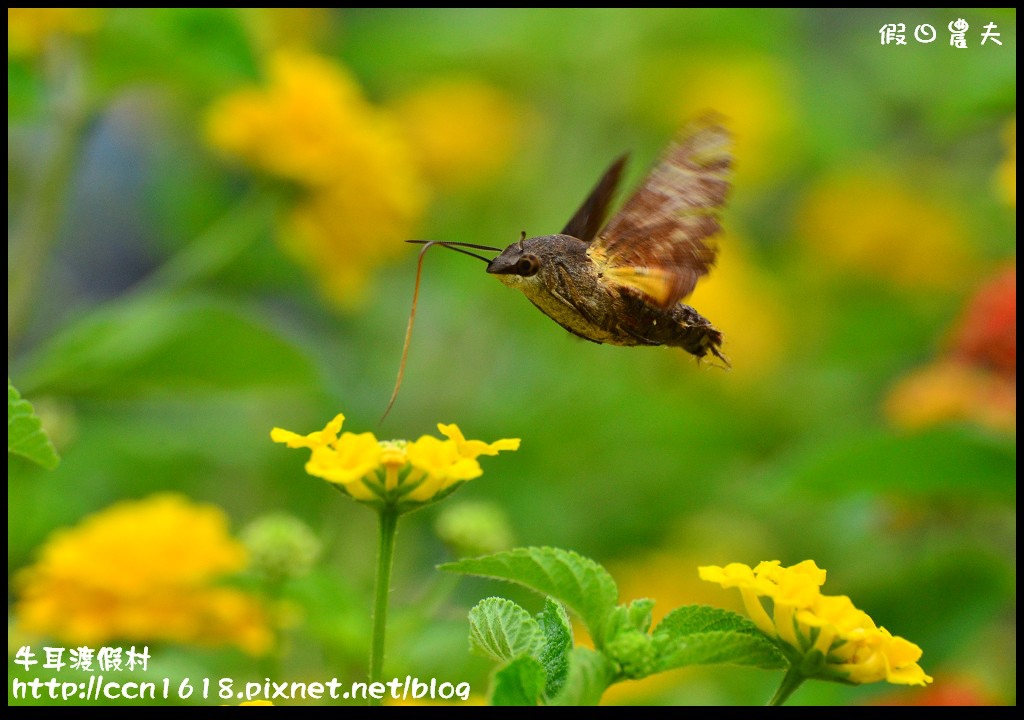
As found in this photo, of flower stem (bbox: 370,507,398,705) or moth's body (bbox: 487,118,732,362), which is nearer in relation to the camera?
flower stem (bbox: 370,507,398,705)

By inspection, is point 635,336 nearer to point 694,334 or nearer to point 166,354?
point 694,334

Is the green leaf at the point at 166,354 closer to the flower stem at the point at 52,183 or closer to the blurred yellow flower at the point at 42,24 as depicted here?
the flower stem at the point at 52,183

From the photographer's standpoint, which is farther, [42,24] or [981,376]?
[981,376]

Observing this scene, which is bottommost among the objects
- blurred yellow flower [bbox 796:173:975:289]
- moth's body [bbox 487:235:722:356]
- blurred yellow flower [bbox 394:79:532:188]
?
moth's body [bbox 487:235:722:356]

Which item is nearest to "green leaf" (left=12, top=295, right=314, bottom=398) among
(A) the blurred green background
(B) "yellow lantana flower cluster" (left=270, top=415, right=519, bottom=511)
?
(A) the blurred green background

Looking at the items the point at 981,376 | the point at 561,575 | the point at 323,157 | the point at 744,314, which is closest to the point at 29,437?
the point at 561,575

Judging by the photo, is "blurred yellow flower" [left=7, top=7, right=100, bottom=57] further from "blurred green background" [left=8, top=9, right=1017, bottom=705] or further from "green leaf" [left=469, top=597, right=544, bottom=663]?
"green leaf" [left=469, top=597, right=544, bottom=663]

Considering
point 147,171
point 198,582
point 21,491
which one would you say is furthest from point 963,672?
point 147,171

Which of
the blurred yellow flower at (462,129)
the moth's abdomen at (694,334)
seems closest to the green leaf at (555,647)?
the moth's abdomen at (694,334)
